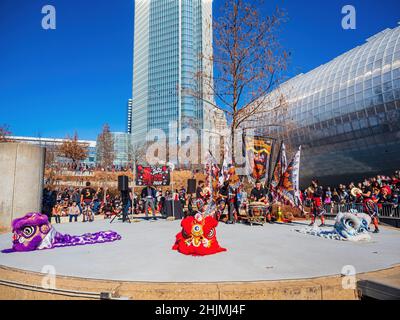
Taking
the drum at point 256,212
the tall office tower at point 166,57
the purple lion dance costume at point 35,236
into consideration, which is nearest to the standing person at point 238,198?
the drum at point 256,212

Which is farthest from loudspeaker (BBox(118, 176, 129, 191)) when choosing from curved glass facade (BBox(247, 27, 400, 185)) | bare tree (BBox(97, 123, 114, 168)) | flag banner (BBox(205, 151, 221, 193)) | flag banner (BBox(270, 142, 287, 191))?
bare tree (BBox(97, 123, 114, 168))

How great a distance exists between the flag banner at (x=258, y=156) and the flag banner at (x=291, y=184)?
1.63 m

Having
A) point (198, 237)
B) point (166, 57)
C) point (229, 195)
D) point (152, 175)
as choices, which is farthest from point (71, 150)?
point (166, 57)

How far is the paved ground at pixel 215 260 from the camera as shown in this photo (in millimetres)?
4703

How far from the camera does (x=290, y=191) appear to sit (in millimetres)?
13602

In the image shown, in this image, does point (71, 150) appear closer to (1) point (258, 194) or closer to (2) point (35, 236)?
(1) point (258, 194)

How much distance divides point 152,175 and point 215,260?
16.8 meters

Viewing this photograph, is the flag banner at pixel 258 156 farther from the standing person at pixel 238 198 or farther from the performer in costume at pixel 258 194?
the performer in costume at pixel 258 194

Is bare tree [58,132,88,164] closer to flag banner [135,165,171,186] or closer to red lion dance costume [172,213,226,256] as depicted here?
flag banner [135,165,171,186]

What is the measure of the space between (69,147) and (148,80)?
8801 centimetres

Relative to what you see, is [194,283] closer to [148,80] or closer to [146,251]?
[146,251]

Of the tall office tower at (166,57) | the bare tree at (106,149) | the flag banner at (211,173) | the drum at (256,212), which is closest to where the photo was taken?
the drum at (256,212)

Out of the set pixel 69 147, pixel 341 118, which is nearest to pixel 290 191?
pixel 341 118
